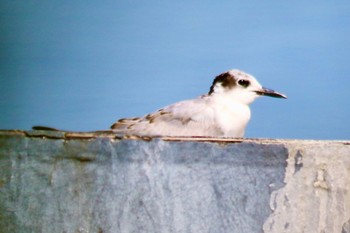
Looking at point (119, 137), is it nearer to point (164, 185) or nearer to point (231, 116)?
point (164, 185)

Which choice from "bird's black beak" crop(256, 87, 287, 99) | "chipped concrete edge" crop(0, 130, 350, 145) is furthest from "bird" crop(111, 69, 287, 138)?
"chipped concrete edge" crop(0, 130, 350, 145)

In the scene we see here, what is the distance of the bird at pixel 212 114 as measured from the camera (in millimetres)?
1668

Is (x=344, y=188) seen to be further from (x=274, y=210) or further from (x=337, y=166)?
(x=274, y=210)

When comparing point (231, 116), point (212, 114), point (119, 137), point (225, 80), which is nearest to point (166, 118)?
point (212, 114)

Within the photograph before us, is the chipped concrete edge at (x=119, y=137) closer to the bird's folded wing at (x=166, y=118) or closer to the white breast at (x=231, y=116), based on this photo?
the bird's folded wing at (x=166, y=118)

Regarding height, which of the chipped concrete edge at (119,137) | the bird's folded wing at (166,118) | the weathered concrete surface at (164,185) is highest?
the bird's folded wing at (166,118)

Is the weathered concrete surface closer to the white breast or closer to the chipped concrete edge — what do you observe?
the chipped concrete edge

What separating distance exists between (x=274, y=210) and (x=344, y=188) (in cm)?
14

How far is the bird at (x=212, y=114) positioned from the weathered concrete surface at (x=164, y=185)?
40cm

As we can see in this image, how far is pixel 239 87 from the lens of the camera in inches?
80.4

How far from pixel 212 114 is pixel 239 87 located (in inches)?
11.8

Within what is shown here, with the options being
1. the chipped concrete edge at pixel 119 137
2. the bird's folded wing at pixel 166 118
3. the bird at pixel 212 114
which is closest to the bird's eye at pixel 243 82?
the bird at pixel 212 114

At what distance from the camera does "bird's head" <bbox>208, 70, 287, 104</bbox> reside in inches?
79.7

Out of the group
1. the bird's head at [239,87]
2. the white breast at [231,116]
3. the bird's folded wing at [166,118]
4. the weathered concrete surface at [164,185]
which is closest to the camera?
the weathered concrete surface at [164,185]
